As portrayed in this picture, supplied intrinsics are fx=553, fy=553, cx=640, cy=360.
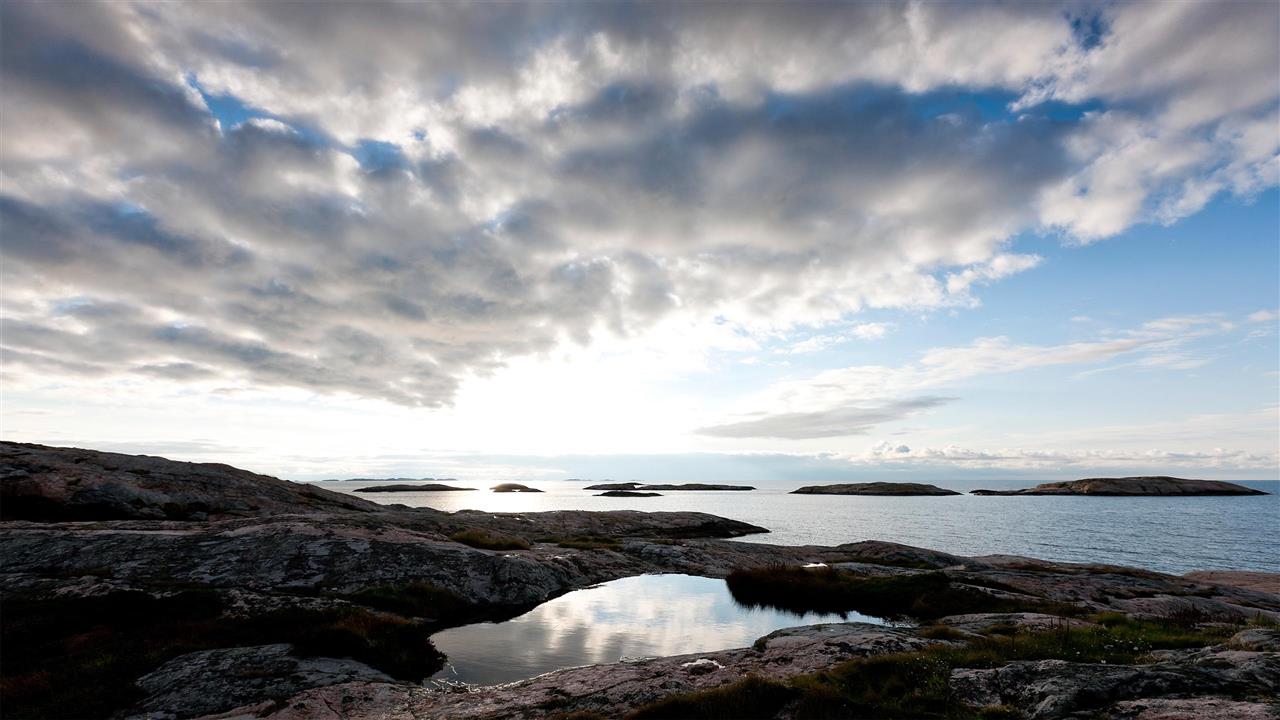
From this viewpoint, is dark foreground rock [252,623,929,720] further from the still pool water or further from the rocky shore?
the still pool water

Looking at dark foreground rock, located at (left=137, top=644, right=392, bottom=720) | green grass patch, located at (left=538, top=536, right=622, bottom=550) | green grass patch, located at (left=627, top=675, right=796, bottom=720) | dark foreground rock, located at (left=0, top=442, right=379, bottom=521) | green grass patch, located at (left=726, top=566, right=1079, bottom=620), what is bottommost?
green grass patch, located at (left=726, top=566, right=1079, bottom=620)

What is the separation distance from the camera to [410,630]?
818 inches

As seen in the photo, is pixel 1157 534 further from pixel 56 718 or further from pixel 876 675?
pixel 56 718

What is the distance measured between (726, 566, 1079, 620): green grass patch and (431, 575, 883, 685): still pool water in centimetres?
190

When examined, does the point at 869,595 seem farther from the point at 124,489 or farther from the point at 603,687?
the point at 124,489

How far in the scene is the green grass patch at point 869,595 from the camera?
27844mm

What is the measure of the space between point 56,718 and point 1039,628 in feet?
95.9

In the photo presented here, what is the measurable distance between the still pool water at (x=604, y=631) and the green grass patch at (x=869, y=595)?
6.24 feet

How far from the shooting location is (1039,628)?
1998 cm

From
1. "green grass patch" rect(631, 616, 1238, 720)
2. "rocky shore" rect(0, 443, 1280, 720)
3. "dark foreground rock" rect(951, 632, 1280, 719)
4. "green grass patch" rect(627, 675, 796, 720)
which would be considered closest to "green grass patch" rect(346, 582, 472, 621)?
"rocky shore" rect(0, 443, 1280, 720)

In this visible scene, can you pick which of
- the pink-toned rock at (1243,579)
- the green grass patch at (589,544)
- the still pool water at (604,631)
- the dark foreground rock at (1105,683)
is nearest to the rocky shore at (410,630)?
the dark foreground rock at (1105,683)

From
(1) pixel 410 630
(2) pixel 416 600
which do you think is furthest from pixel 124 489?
(1) pixel 410 630

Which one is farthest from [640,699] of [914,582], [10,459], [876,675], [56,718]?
[10,459]

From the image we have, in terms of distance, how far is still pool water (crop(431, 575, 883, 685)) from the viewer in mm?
18625
